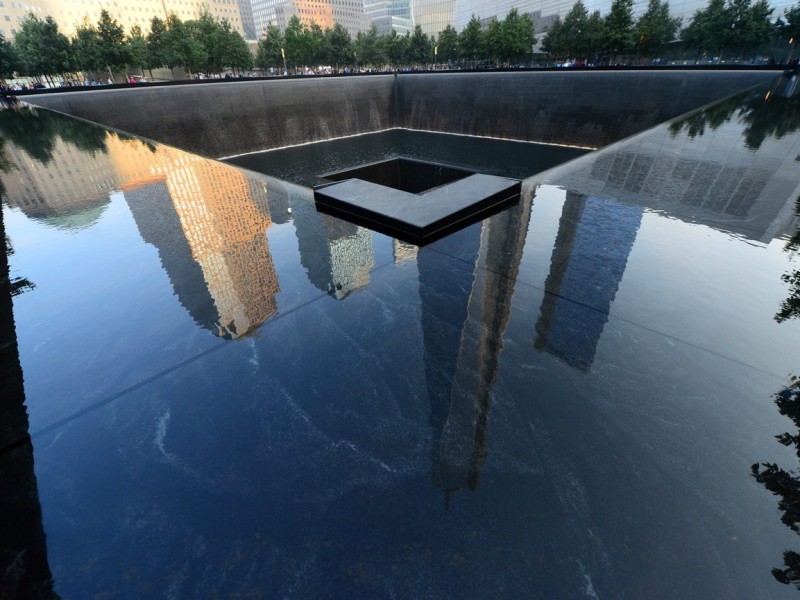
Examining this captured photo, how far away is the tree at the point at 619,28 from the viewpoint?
144 ft

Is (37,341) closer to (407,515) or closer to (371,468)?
(371,468)

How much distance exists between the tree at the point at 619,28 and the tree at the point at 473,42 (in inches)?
644

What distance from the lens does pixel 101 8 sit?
69875 mm

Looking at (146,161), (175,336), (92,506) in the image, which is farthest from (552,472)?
(146,161)

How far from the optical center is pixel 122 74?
192 ft

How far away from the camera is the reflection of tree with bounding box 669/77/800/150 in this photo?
1041cm

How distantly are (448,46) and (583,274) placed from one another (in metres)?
71.6

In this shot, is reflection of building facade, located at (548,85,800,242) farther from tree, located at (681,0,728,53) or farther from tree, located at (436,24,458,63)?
tree, located at (436,24,458,63)

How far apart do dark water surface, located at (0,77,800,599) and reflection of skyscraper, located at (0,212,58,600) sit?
0.04 ft

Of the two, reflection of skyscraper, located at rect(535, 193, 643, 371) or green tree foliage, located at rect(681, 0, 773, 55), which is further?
green tree foliage, located at rect(681, 0, 773, 55)

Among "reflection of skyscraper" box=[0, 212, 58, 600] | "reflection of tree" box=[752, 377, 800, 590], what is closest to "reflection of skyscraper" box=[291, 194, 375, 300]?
"reflection of skyscraper" box=[0, 212, 58, 600]

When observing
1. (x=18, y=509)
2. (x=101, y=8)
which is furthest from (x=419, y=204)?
(x=101, y=8)

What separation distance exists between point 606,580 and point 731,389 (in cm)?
167

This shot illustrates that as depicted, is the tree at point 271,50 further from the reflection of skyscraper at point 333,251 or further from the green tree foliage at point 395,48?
the reflection of skyscraper at point 333,251
